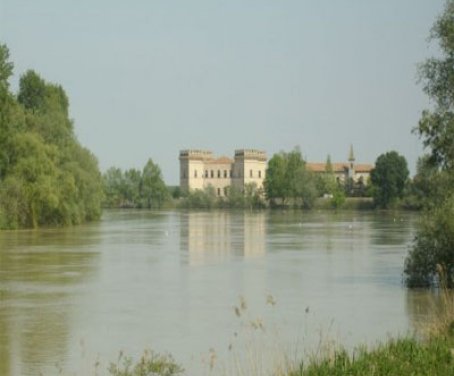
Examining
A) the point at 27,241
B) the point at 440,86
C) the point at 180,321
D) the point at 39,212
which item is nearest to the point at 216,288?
the point at 180,321

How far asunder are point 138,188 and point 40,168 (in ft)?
273

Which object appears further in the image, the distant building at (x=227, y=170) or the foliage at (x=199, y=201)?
the distant building at (x=227, y=170)

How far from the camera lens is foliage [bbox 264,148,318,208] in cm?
11350

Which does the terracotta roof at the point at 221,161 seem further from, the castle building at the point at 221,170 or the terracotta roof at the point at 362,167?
the terracotta roof at the point at 362,167

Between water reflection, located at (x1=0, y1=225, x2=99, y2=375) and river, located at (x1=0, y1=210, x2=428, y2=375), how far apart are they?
0.09ft

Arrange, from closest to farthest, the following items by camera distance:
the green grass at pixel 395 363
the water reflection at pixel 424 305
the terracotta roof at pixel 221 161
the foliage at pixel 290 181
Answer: the green grass at pixel 395 363 < the water reflection at pixel 424 305 < the foliage at pixel 290 181 < the terracotta roof at pixel 221 161

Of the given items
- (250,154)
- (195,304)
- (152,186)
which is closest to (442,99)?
(195,304)

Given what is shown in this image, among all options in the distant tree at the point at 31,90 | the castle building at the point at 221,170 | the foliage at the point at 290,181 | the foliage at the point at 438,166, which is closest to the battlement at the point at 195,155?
the castle building at the point at 221,170

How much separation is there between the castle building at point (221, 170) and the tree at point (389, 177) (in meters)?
47.6

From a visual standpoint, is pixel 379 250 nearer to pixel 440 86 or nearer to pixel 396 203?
pixel 440 86

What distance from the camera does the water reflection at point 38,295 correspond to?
40.0 ft

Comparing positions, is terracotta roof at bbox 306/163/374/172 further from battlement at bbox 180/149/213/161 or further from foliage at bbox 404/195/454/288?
foliage at bbox 404/195/454/288

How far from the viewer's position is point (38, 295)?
18641 millimetres

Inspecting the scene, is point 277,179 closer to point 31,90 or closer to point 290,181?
point 290,181
